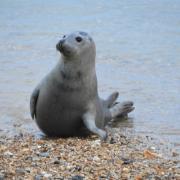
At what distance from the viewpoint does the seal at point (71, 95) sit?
6.68 metres

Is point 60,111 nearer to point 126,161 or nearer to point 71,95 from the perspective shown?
point 71,95

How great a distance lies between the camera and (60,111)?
6711 millimetres

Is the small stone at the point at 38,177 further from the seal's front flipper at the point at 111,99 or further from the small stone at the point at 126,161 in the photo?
the seal's front flipper at the point at 111,99

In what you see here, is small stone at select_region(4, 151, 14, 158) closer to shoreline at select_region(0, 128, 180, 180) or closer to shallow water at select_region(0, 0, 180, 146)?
shoreline at select_region(0, 128, 180, 180)

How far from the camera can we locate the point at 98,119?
702 cm

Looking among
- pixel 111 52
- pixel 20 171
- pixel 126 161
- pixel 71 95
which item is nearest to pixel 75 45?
pixel 71 95

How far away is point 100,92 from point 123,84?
1.69 feet

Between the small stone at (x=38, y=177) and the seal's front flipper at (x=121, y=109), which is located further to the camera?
the seal's front flipper at (x=121, y=109)

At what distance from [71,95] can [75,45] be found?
464mm

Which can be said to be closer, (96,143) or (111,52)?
(96,143)

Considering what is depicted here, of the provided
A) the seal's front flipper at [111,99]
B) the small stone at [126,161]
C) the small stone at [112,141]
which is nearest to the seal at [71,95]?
the small stone at [112,141]

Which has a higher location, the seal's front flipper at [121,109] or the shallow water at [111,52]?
the seal's front flipper at [121,109]

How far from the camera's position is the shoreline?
517cm

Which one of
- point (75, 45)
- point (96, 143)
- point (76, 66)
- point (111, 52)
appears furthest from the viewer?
point (111, 52)
